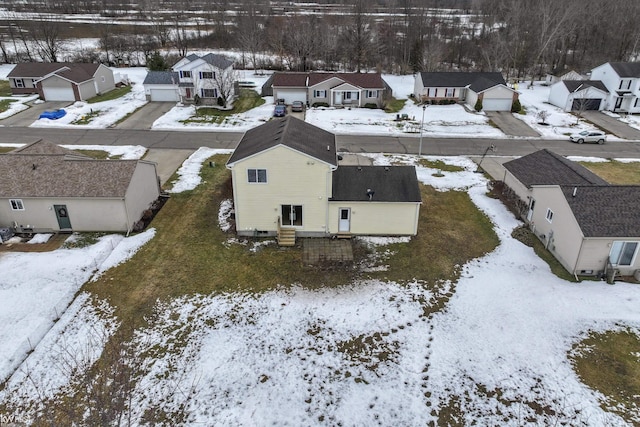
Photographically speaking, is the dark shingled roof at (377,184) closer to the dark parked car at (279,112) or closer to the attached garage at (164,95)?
the dark parked car at (279,112)

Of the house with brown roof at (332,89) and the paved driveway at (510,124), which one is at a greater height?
the house with brown roof at (332,89)

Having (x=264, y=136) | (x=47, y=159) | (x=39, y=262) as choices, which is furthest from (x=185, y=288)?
(x=47, y=159)

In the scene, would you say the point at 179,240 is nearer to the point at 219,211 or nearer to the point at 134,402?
the point at 219,211

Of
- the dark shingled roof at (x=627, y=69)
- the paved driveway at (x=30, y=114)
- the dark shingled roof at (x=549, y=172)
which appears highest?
the dark shingled roof at (x=627, y=69)

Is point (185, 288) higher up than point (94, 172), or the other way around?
point (94, 172)

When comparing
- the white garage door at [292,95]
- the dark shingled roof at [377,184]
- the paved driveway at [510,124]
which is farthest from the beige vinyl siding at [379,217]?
the white garage door at [292,95]

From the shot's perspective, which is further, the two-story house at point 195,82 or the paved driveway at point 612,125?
the two-story house at point 195,82
